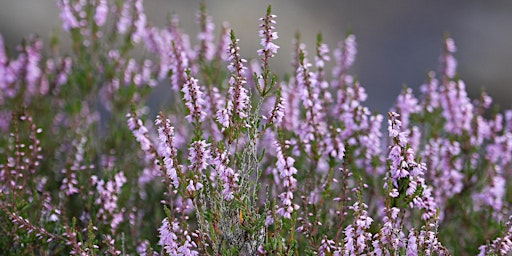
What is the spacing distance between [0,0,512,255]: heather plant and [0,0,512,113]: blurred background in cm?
342

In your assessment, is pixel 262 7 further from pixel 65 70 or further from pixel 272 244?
pixel 272 244

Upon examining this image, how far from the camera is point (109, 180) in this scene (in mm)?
4141

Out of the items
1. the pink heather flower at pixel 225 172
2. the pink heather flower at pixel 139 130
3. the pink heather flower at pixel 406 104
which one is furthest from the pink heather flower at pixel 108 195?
the pink heather flower at pixel 406 104

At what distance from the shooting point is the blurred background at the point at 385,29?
383 inches

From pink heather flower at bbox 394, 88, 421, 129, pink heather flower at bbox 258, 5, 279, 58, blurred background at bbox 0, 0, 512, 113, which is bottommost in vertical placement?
pink heather flower at bbox 258, 5, 279, 58

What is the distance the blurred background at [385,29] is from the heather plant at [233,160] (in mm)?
3421

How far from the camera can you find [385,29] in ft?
34.2

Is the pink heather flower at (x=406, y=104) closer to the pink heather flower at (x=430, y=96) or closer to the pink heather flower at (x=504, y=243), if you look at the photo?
the pink heather flower at (x=430, y=96)

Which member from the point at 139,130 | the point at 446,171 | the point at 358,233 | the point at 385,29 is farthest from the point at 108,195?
the point at 385,29

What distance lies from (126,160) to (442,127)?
2.69 m

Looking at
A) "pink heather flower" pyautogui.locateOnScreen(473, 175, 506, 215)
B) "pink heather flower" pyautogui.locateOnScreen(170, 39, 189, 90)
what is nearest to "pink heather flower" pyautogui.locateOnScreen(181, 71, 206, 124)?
"pink heather flower" pyautogui.locateOnScreen(170, 39, 189, 90)

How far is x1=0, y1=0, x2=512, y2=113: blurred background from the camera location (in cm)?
972

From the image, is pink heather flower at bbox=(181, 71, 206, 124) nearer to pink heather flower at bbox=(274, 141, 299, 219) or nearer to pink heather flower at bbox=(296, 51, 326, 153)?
pink heather flower at bbox=(274, 141, 299, 219)

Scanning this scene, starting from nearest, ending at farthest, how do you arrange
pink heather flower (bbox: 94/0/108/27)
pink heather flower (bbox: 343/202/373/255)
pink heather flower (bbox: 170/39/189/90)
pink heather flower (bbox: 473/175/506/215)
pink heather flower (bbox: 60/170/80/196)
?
pink heather flower (bbox: 343/202/373/255)
pink heather flower (bbox: 60/170/80/196)
pink heather flower (bbox: 170/39/189/90)
pink heather flower (bbox: 473/175/506/215)
pink heather flower (bbox: 94/0/108/27)
